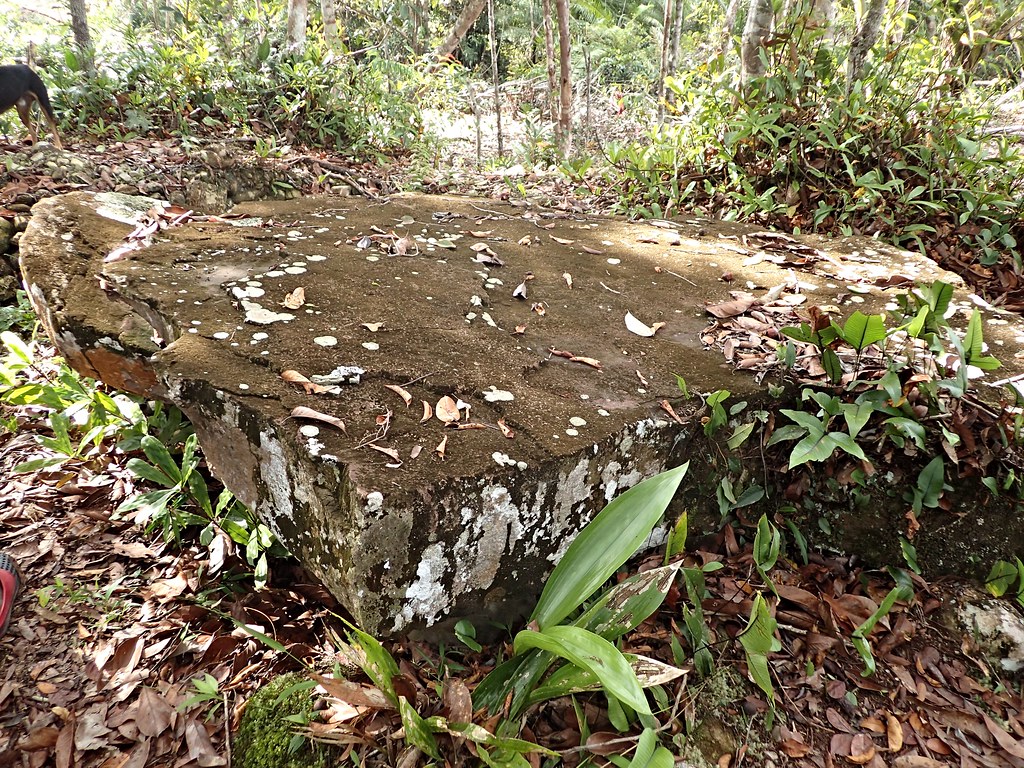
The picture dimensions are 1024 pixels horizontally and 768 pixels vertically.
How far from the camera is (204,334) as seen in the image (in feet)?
5.83

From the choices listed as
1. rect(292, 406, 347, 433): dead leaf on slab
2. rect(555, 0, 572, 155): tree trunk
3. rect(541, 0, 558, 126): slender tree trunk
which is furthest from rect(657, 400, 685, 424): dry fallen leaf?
rect(541, 0, 558, 126): slender tree trunk

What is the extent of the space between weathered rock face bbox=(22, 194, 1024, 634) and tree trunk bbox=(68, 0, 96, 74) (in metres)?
4.24

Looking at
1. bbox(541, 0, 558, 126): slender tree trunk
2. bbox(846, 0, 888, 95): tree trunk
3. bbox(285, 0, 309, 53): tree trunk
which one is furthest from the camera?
bbox(285, 0, 309, 53): tree trunk

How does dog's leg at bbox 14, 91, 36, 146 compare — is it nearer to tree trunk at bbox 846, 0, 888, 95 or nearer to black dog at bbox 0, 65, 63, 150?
black dog at bbox 0, 65, 63, 150

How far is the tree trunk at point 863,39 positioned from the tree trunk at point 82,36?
6404 mm

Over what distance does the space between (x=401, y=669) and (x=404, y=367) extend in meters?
0.79

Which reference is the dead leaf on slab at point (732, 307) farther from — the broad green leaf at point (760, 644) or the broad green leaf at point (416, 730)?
the broad green leaf at point (416, 730)

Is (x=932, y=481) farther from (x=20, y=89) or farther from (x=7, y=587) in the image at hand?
(x=20, y=89)

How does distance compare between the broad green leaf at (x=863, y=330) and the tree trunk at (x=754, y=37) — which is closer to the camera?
the broad green leaf at (x=863, y=330)

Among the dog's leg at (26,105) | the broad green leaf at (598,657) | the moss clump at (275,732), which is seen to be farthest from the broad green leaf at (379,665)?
the dog's leg at (26,105)

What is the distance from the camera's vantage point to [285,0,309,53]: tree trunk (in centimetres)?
671

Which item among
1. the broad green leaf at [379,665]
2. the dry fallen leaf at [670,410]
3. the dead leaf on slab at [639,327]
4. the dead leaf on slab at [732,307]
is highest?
the dead leaf on slab at [732,307]

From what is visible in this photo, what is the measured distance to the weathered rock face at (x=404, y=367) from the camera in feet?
4.60

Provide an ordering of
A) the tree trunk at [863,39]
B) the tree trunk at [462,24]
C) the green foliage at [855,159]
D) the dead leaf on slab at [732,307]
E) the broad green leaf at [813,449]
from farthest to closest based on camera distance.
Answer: the tree trunk at [462,24]
the tree trunk at [863,39]
the green foliage at [855,159]
the dead leaf on slab at [732,307]
the broad green leaf at [813,449]
